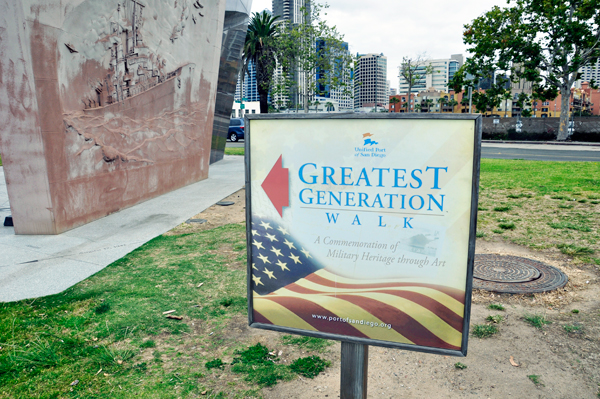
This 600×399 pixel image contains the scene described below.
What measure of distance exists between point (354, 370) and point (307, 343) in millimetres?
1375

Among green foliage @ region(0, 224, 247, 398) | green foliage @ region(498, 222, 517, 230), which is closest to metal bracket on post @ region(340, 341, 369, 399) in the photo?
green foliage @ region(0, 224, 247, 398)

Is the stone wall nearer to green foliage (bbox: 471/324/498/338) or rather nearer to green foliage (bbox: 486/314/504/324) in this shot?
green foliage (bbox: 486/314/504/324)

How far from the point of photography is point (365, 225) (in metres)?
2.33

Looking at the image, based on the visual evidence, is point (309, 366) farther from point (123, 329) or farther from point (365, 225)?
point (123, 329)

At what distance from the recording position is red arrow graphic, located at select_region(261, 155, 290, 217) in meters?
2.45

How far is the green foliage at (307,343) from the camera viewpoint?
3766mm

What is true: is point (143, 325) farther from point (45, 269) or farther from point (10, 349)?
point (45, 269)

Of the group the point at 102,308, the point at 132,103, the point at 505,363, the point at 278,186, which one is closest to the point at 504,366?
the point at 505,363

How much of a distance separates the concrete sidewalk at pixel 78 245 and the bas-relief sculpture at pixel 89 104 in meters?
0.34

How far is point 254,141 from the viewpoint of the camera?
97.0 inches

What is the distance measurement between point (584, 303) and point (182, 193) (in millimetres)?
9335

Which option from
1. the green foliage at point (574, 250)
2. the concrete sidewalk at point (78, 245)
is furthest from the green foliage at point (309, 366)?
the green foliage at point (574, 250)

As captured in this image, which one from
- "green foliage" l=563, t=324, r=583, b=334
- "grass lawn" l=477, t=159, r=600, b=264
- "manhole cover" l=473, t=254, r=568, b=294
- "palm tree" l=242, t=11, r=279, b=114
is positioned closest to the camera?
"green foliage" l=563, t=324, r=583, b=334

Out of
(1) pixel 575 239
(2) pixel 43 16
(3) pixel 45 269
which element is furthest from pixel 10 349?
(1) pixel 575 239
